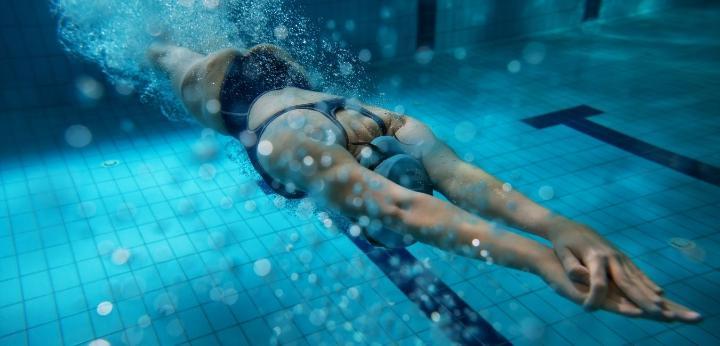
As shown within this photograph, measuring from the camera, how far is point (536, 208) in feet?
6.12

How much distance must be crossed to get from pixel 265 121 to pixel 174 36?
2239 millimetres

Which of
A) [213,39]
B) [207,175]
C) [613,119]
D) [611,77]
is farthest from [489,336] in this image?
[611,77]

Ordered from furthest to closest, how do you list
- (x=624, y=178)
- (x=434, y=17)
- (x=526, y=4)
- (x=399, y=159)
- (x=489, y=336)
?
1. (x=526, y=4)
2. (x=434, y=17)
3. (x=624, y=178)
4. (x=489, y=336)
5. (x=399, y=159)

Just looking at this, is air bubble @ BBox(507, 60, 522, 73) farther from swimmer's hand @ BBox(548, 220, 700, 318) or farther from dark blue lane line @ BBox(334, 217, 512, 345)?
swimmer's hand @ BBox(548, 220, 700, 318)

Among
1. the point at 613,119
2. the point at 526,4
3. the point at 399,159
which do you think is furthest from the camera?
the point at 526,4

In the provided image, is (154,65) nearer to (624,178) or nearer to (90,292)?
(90,292)

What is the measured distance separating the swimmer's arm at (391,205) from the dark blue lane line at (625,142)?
3.93 metres

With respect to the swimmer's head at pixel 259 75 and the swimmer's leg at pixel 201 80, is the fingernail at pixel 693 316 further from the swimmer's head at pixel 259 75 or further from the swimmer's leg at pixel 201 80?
the swimmer's leg at pixel 201 80

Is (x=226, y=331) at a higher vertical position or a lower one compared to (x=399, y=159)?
lower

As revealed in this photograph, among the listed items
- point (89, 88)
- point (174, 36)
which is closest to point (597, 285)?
point (174, 36)

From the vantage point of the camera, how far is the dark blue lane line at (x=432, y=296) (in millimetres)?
2992

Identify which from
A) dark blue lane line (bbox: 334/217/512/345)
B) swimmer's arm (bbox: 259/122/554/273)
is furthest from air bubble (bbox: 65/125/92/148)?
swimmer's arm (bbox: 259/122/554/273)

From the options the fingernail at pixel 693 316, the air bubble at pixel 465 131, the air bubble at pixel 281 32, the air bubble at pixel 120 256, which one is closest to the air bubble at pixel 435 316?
the fingernail at pixel 693 316

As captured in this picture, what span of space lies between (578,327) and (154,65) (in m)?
3.53
